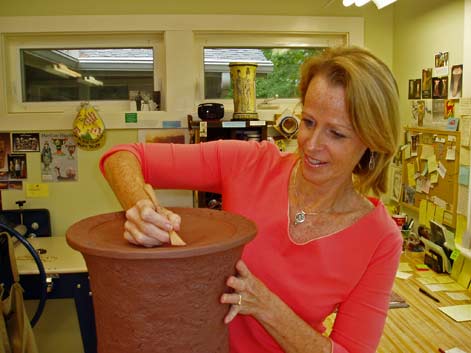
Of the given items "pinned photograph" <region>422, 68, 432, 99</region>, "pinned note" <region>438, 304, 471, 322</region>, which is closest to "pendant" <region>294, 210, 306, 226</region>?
"pinned note" <region>438, 304, 471, 322</region>

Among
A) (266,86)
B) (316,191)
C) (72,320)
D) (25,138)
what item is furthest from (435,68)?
(72,320)

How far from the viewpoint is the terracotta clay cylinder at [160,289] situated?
665mm

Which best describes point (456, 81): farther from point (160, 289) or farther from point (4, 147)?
point (4, 147)

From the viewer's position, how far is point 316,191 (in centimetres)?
114

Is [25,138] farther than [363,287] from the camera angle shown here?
Yes

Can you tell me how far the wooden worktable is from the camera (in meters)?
1.62

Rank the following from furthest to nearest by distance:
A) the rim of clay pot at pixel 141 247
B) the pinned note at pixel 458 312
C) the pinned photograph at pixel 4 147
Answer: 1. the pinned photograph at pixel 4 147
2. the pinned note at pixel 458 312
3. the rim of clay pot at pixel 141 247

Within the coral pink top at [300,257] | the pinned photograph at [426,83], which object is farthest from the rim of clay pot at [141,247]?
the pinned photograph at [426,83]

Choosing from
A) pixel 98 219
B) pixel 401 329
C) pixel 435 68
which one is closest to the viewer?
pixel 98 219

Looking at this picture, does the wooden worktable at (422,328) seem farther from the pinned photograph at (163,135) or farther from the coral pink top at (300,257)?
the pinned photograph at (163,135)

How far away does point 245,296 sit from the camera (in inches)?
31.6

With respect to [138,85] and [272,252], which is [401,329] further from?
[138,85]

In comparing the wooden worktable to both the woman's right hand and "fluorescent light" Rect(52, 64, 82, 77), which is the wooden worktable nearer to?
the woman's right hand

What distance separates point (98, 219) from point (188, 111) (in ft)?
6.41
